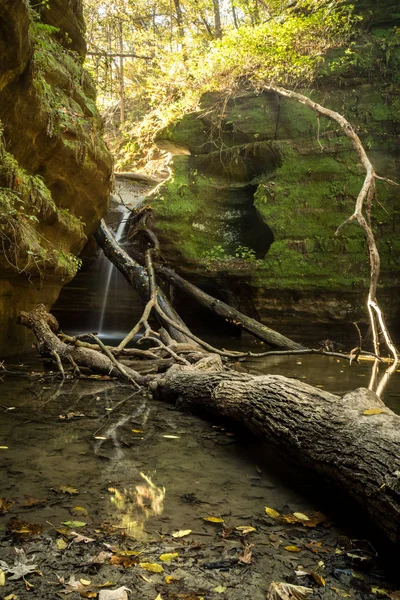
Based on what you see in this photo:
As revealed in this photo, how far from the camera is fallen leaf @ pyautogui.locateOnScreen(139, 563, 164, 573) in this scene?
222cm

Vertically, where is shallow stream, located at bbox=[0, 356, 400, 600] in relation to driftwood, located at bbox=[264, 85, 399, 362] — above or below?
below

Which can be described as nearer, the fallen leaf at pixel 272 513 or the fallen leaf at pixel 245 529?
the fallen leaf at pixel 245 529

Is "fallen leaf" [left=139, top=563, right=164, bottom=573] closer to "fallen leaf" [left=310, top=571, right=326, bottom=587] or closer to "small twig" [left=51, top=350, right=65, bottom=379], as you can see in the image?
"fallen leaf" [left=310, top=571, right=326, bottom=587]

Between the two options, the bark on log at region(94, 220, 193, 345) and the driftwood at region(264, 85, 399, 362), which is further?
the bark on log at region(94, 220, 193, 345)

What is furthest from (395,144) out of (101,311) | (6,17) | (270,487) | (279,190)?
(270,487)

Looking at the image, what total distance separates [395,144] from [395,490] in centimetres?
1298

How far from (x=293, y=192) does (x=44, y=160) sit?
7.68 metres

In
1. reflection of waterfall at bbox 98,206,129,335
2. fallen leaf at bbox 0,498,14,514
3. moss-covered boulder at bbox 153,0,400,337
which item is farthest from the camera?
reflection of waterfall at bbox 98,206,129,335

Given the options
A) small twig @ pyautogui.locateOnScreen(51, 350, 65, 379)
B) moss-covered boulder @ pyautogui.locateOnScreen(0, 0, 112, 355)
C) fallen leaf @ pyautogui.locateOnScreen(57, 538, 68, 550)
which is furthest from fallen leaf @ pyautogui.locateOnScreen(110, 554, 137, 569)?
moss-covered boulder @ pyautogui.locateOnScreen(0, 0, 112, 355)

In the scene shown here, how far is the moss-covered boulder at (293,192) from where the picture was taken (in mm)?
12570

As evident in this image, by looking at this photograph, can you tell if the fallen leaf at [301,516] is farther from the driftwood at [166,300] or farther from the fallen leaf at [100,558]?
the driftwood at [166,300]

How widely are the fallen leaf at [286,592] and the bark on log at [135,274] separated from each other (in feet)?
23.2

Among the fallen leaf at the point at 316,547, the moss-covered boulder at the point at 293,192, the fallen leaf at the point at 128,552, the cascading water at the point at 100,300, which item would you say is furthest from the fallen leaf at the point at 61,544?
the cascading water at the point at 100,300

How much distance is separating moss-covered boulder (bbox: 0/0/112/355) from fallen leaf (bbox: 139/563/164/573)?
207 inches
